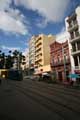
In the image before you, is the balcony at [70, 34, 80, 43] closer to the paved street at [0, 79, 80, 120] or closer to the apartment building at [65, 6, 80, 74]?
the apartment building at [65, 6, 80, 74]

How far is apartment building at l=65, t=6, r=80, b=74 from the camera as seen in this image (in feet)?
125

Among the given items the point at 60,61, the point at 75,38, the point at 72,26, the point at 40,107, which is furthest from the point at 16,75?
the point at 40,107

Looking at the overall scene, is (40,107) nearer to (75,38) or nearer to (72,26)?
(75,38)

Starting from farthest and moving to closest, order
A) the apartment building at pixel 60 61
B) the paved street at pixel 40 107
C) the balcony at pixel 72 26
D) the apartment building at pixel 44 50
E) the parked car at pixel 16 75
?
the apartment building at pixel 44 50 → the parked car at pixel 16 75 → the apartment building at pixel 60 61 → the balcony at pixel 72 26 → the paved street at pixel 40 107

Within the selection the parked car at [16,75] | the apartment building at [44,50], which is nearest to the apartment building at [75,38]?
the parked car at [16,75]

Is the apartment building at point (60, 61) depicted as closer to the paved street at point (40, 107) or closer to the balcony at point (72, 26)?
the balcony at point (72, 26)

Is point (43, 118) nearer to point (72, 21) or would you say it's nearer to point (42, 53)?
point (72, 21)

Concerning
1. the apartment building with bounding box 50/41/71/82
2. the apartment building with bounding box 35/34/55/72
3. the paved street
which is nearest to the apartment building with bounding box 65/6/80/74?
the apartment building with bounding box 50/41/71/82

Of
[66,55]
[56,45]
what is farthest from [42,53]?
[66,55]

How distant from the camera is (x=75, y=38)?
127ft

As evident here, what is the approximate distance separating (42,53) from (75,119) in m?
71.0

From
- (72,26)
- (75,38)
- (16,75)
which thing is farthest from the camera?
(16,75)

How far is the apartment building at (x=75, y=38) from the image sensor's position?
3815cm

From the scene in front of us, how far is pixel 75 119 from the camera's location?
7980mm
